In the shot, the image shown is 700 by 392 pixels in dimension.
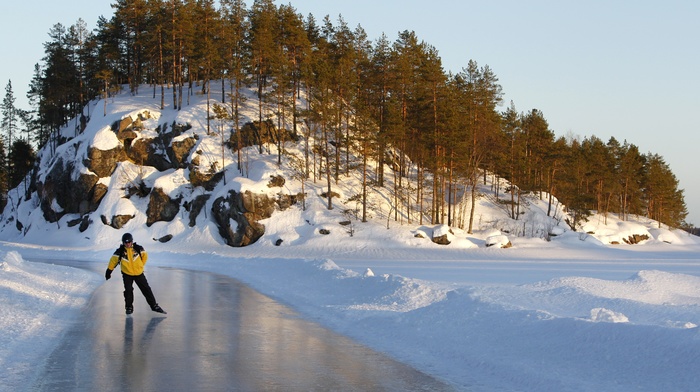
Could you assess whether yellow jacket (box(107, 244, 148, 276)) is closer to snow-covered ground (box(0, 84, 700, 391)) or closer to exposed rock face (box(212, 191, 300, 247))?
snow-covered ground (box(0, 84, 700, 391))

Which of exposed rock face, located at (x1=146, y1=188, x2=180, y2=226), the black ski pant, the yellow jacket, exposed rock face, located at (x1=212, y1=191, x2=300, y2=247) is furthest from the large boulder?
the black ski pant

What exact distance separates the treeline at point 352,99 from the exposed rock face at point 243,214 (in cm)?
576

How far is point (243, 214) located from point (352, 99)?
45.9 ft

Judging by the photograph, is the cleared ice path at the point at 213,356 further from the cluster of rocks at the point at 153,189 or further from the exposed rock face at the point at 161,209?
the exposed rock face at the point at 161,209

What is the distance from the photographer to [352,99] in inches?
2042

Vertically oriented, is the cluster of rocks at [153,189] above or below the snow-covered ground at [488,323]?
above

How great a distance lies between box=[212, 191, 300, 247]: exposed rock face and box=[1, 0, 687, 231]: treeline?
576 cm

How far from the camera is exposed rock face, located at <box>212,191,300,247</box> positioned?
51.0m

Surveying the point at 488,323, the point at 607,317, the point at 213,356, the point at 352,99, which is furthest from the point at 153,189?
the point at 607,317

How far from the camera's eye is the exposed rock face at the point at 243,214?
51.0m

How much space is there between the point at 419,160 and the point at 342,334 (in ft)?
143

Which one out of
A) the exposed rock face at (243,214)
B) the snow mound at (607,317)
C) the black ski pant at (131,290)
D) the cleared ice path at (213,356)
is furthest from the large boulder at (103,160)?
the snow mound at (607,317)

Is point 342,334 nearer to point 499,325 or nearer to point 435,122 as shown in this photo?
point 499,325

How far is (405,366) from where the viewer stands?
835cm
